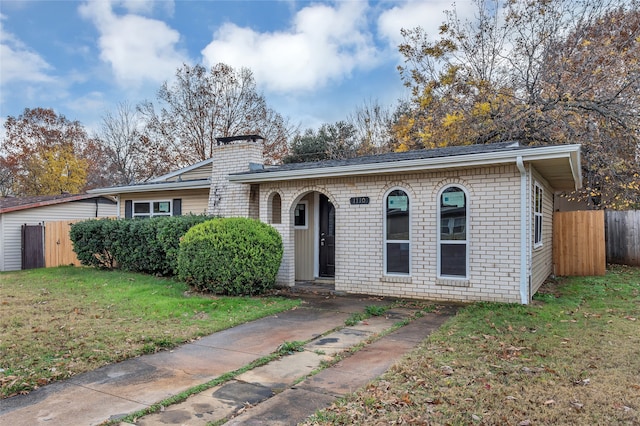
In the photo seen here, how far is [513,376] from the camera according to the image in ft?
13.9

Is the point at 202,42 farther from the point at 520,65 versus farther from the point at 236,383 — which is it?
the point at 236,383

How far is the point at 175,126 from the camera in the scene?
1093 inches

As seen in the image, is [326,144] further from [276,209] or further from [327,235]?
[327,235]

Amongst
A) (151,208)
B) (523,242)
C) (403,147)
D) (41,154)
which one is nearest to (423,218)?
(523,242)

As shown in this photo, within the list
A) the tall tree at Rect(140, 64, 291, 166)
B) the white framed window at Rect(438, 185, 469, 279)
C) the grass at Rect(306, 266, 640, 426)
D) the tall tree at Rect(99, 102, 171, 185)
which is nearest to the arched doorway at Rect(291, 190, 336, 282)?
the white framed window at Rect(438, 185, 469, 279)

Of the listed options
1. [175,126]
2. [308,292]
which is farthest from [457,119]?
[175,126]

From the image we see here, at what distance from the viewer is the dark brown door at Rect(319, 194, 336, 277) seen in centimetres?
1091

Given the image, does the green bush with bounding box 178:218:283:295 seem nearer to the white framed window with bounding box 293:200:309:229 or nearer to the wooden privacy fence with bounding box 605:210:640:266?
the white framed window with bounding box 293:200:309:229

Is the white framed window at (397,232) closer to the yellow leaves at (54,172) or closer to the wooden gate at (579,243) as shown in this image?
the wooden gate at (579,243)

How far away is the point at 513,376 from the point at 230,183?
29.6 ft

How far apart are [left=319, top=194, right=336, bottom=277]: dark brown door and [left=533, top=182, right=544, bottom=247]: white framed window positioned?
4.53 meters

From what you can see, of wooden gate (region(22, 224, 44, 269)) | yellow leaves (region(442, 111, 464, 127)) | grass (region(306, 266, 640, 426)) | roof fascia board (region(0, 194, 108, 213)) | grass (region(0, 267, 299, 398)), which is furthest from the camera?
wooden gate (region(22, 224, 44, 269))

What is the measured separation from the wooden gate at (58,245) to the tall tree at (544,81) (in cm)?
1357

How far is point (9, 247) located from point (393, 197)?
15656mm
